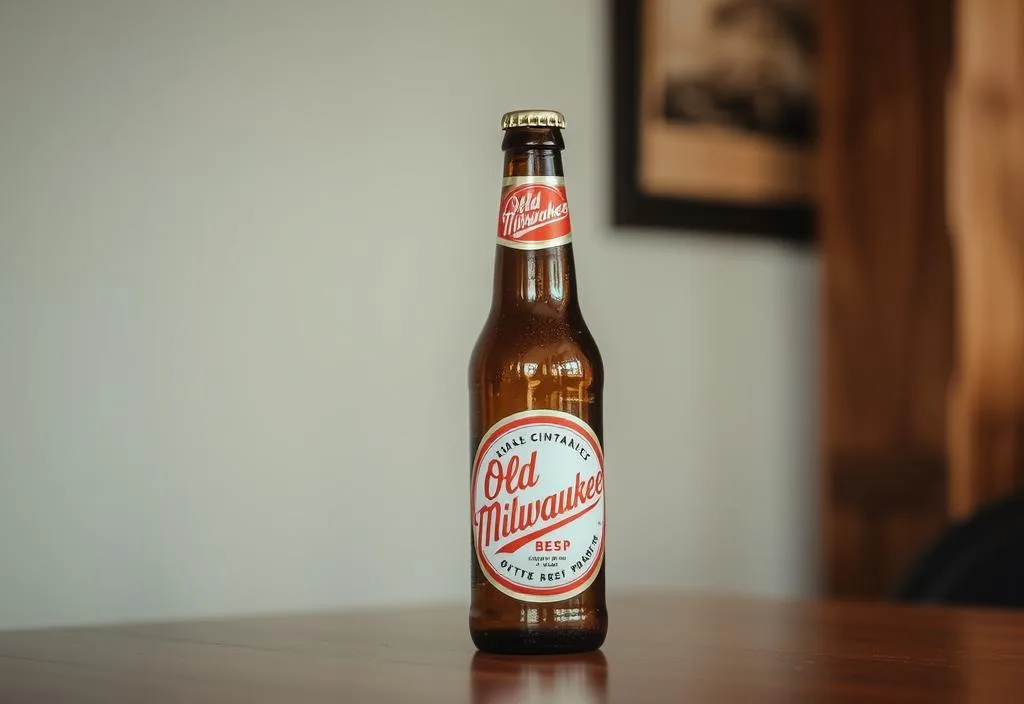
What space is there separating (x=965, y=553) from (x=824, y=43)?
0.95 meters

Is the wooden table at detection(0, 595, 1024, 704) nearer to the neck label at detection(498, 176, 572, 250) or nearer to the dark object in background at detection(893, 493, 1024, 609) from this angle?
the neck label at detection(498, 176, 572, 250)

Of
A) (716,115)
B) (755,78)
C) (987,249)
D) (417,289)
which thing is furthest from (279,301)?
(987,249)

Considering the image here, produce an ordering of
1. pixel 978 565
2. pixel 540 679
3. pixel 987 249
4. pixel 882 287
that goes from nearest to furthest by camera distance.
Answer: pixel 540 679 → pixel 978 565 → pixel 987 249 → pixel 882 287

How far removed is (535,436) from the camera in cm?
86

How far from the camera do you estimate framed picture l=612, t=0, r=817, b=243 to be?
2.17 m

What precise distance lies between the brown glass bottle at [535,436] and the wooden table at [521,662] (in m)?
0.03

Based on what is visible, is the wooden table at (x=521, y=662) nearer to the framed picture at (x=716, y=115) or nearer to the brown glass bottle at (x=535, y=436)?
the brown glass bottle at (x=535, y=436)

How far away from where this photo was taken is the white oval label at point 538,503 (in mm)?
856

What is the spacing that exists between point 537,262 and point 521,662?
247 millimetres

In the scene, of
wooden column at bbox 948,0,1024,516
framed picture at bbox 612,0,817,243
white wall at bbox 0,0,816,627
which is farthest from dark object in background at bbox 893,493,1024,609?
framed picture at bbox 612,0,817,243

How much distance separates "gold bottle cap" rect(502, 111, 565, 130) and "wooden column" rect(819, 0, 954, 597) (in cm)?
138

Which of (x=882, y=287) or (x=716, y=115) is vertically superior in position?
(x=716, y=115)

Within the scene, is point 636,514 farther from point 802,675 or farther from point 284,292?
point 802,675

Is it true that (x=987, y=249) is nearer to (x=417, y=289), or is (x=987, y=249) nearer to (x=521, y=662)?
(x=417, y=289)
